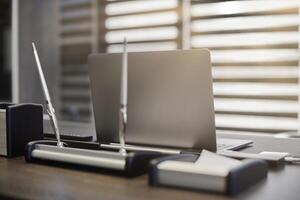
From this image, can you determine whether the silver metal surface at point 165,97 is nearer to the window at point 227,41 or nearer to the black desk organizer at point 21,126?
the black desk organizer at point 21,126

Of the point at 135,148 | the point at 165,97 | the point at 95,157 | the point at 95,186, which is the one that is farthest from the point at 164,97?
the point at 95,186

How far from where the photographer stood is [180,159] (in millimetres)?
1021

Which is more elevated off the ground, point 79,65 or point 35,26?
point 35,26

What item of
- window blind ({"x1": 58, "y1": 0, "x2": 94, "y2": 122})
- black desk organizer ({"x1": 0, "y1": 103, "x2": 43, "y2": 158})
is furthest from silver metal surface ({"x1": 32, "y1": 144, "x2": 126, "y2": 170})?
window blind ({"x1": 58, "y1": 0, "x2": 94, "y2": 122})

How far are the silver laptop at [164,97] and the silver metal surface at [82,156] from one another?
226 millimetres

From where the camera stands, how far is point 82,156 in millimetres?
1117

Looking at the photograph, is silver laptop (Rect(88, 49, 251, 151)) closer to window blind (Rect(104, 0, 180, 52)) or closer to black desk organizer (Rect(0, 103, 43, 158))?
black desk organizer (Rect(0, 103, 43, 158))

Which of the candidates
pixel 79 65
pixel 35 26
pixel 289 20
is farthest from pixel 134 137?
pixel 35 26

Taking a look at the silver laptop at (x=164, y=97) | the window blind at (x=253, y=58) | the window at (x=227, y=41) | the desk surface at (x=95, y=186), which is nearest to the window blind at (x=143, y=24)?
the window at (x=227, y=41)

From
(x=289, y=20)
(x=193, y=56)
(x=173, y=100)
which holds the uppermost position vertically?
(x=289, y=20)

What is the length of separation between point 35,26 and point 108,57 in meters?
2.87

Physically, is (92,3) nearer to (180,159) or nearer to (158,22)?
(158,22)

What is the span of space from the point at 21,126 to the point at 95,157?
0.36 m

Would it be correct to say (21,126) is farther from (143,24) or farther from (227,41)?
(143,24)
